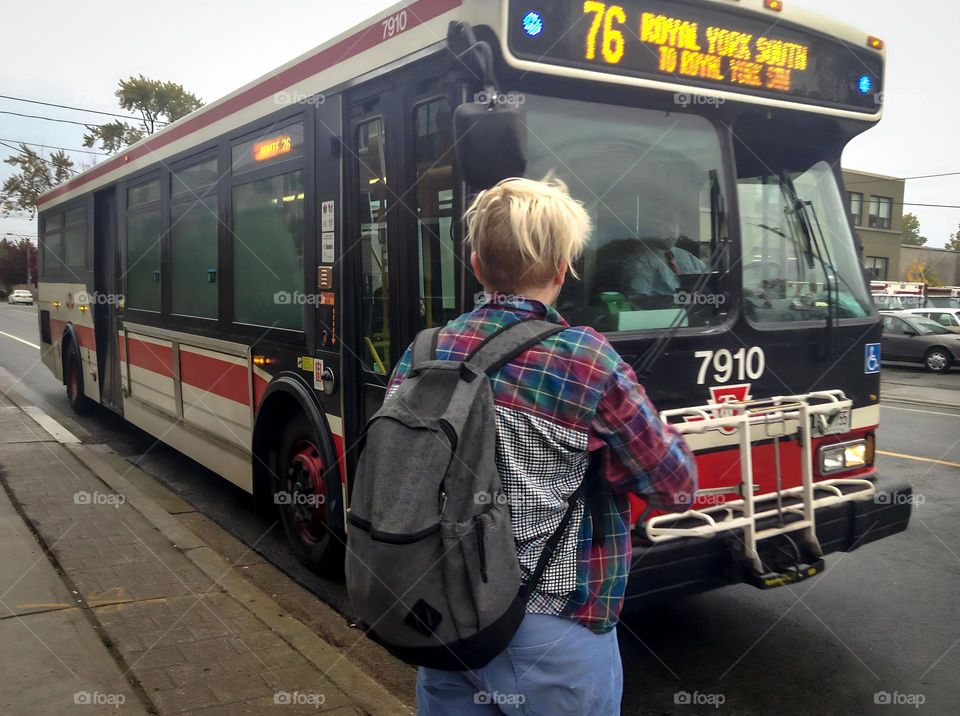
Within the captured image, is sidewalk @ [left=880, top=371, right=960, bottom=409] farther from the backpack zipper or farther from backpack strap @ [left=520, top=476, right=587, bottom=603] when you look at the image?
the backpack zipper

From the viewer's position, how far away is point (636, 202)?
13.0 ft

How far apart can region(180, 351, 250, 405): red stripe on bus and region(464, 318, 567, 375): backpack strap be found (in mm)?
4527

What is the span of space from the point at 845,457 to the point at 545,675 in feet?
10.6

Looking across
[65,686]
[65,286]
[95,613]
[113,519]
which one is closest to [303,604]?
[95,613]

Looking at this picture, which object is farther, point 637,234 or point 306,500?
point 306,500

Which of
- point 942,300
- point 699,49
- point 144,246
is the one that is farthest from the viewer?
point 942,300

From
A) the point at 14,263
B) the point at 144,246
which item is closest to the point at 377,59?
the point at 144,246

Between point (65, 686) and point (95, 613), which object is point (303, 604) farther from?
point (65, 686)

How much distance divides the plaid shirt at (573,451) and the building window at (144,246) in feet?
21.8

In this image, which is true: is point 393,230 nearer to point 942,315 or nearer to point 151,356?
point 151,356

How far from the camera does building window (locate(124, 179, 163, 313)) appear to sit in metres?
7.81

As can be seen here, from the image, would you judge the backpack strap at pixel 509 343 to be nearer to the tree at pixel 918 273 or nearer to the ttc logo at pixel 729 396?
the ttc logo at pixel 729 396

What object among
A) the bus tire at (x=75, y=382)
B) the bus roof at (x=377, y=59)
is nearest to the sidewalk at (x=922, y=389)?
the bus roof at (x=377, y=59)

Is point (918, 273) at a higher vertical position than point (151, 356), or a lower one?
higher
